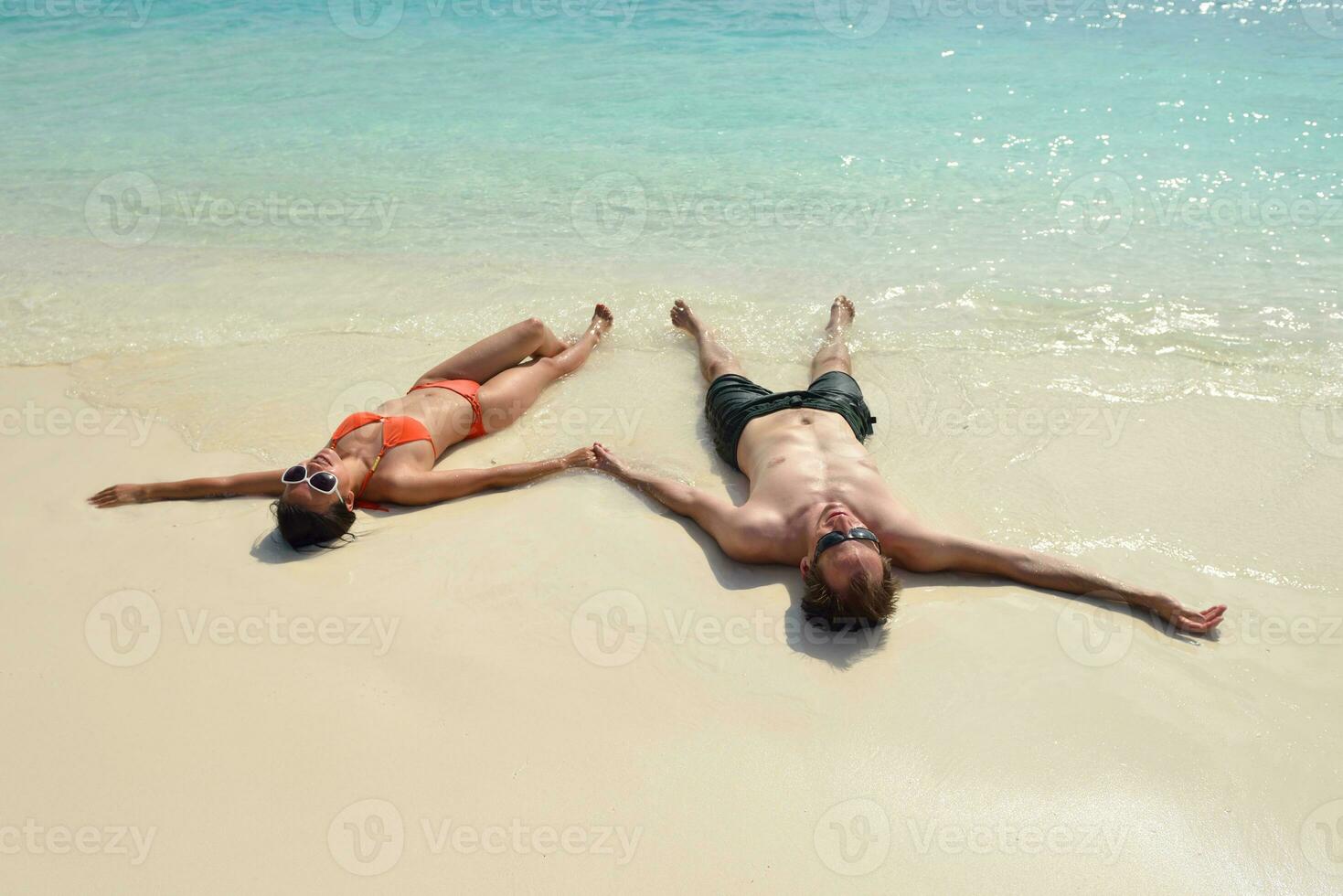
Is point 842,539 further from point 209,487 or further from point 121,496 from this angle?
point 121,496

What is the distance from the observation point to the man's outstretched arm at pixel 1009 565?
169 inches

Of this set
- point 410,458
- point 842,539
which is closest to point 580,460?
point 410,458

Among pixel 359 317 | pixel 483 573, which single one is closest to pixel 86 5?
pixel 359 317

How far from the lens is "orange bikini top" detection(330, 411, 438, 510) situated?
17.4 ft

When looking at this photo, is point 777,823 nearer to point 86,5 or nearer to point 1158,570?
point 1158,570

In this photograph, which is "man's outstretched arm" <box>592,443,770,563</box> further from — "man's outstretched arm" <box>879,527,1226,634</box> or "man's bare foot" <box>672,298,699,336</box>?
"man's bare foot" <box>672,298,699,336</box>

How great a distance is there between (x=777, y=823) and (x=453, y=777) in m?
1.19

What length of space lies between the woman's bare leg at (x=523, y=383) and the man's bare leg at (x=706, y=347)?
2.16 feet

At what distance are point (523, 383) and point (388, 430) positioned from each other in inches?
43.0

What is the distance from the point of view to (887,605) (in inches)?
163

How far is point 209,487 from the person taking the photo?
511 cm

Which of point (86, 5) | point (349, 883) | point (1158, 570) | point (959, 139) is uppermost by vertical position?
point (86, 5)

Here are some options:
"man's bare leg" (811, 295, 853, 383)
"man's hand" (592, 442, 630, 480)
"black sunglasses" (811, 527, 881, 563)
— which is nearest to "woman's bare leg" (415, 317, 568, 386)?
"man's hand" (592, 442, 630, 480)

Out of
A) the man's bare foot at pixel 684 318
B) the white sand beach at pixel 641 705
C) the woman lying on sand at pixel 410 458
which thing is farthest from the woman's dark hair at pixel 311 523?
the man's bare foot at pixel 684 318
